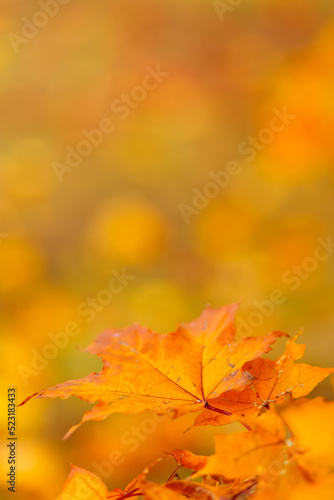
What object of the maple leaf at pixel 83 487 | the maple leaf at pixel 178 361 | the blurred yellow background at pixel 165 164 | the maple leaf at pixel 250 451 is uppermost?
the blurred yellow background at pixel 165 164

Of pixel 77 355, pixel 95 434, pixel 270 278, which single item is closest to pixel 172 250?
pixel 270 278

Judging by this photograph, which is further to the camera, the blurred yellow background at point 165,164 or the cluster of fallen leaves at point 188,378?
the blurred yellow background at point 165,164

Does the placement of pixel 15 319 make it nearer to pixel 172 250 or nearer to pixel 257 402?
Answer: pixel 172 250

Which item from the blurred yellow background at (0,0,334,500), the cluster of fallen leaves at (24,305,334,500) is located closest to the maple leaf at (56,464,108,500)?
the cluster of fallen leaves at (24,305,334,500)

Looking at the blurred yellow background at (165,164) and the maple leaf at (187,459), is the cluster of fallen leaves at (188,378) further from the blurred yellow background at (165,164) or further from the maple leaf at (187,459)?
the blurred yellow background at (165,164)

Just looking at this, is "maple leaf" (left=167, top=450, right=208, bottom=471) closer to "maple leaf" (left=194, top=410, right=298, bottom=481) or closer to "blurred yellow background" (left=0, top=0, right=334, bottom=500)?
"maple leaf" (left=194, top=410, right=298, bottom=481)

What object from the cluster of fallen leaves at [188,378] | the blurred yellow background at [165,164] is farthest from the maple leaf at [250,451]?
the blurred yellow background at [165,164]
